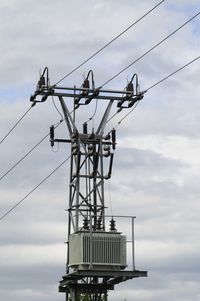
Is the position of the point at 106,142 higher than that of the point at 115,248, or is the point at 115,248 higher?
the point at 106,142

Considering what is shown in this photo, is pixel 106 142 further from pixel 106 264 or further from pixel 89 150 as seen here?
pixel 106 264

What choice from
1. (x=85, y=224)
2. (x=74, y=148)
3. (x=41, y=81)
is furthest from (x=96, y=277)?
(x=41, y=81)

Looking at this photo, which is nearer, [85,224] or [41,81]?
[85,224]

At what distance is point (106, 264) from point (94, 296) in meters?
1.73

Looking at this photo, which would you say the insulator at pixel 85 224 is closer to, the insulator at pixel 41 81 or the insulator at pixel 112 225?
the insulator at pixel 112 225

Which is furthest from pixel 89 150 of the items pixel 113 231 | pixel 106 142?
pixel 113 231

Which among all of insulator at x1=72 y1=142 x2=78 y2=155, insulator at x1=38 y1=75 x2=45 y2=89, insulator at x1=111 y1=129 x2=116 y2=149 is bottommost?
insulator at x1=72 y1=142 x2=78 y2=155

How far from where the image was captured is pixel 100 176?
1470 inches

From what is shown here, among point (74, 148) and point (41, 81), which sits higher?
point (41, 81)

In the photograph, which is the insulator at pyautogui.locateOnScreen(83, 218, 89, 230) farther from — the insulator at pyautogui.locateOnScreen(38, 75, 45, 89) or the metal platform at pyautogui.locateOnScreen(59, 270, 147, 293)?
the insulator at pyautogui.locateOnScreen(38, 75, 45, 89)

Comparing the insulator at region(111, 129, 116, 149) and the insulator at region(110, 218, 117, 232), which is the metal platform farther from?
the insulator at region(111, 129, 116, 149)

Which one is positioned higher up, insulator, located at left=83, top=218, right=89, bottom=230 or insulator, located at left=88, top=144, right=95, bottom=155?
insulator, located at left=88, top=144, right=95, bottom=155

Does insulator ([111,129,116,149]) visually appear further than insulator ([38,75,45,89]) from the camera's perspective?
Yes

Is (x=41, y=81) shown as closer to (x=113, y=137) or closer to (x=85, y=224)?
(x=113, y=137)
